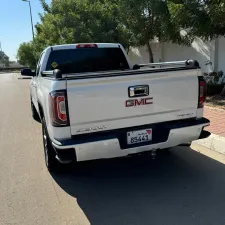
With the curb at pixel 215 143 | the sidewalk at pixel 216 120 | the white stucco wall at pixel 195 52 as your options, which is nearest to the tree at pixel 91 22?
the white stucco wall at pixel 195 52

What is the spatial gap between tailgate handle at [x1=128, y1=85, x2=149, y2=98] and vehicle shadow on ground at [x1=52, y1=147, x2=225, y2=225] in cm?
127

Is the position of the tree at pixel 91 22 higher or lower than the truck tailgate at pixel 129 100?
higher

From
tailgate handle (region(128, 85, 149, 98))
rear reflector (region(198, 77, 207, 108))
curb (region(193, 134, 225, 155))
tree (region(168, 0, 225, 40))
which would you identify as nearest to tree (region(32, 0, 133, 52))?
tree (region(168, 0, 225, 40))

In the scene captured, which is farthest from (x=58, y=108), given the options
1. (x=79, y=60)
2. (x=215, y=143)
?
(x=215, y=143)

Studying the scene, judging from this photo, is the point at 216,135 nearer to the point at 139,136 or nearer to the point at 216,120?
the point at 216,120

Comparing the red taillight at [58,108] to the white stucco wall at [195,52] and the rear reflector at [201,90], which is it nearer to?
the rear reflector at [201,90]

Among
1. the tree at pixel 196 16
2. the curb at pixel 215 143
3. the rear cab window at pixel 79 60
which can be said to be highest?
the tree at pixel 196 16

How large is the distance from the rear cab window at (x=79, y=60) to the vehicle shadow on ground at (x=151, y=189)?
1987mm

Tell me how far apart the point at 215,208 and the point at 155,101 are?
1.44 m

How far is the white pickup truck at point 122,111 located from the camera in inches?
138

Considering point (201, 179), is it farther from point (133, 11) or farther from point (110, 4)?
point (110, 4)

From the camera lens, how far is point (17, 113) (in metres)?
10.5

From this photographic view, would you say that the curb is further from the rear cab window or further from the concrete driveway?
the rear cab window

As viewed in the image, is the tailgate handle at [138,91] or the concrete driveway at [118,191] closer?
the concrete driveway at [118,191]
